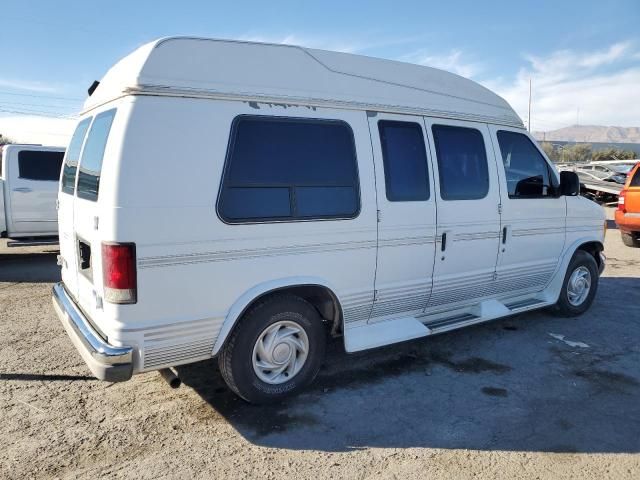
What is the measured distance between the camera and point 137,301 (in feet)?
10.3

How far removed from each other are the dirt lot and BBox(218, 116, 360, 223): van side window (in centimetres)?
145

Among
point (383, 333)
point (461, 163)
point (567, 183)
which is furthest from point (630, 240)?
point (383, 333)

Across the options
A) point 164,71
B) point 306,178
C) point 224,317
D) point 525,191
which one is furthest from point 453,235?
point 164,71

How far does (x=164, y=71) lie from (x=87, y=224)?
1.15 metres

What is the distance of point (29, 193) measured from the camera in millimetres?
9141

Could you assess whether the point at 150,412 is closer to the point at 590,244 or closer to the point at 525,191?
the point at 525,191

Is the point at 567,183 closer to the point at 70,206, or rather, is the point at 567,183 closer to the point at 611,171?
the point at 70,206

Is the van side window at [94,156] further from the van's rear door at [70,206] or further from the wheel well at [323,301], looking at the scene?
the wheel well at [323,301]

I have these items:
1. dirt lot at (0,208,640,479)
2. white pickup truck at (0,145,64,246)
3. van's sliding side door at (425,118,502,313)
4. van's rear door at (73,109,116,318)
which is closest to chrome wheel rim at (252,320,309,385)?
dirt lot at (0,208,640,479)

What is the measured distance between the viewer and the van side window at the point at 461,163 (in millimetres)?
4688

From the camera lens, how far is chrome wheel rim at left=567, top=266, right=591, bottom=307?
6.20 meters

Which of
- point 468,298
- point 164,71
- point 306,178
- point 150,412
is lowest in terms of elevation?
point 150,412

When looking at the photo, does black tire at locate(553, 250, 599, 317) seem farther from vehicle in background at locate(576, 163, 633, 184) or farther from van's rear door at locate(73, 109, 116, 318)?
vehicle in background at locate(576, 163, 633, 184)

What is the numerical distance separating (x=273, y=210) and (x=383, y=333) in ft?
5.03
